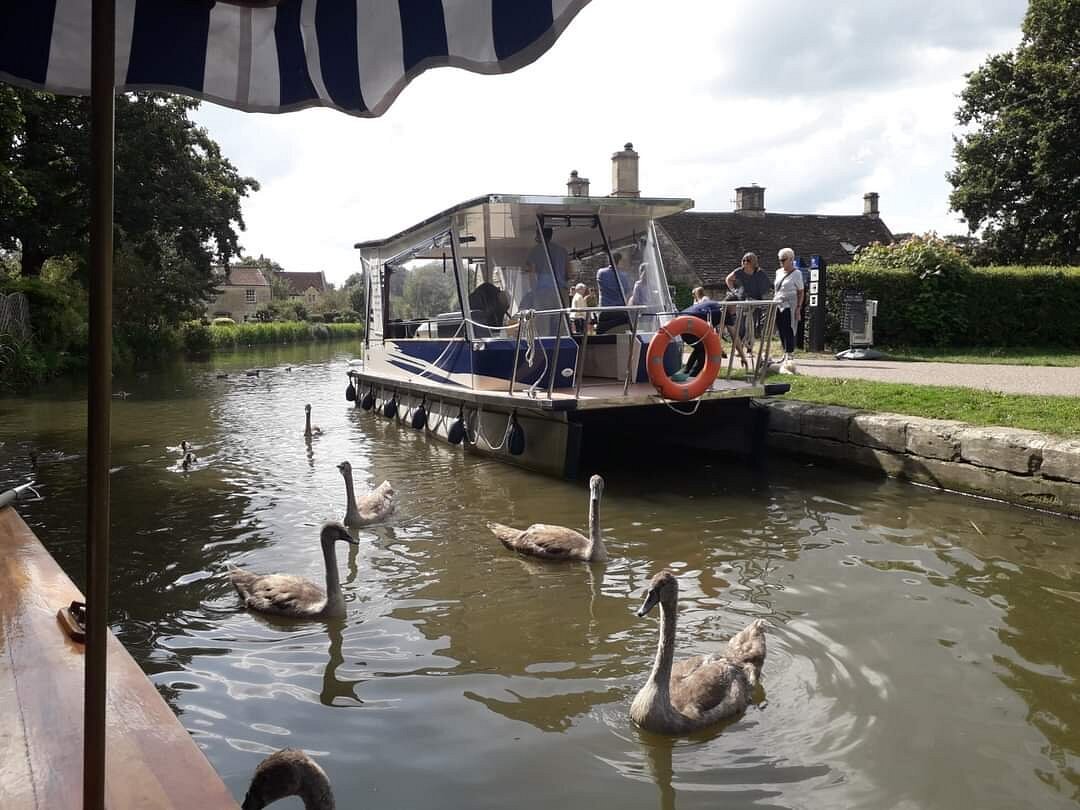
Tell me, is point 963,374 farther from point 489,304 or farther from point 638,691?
point 638,691

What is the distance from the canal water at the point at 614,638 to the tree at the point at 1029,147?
2833 cm

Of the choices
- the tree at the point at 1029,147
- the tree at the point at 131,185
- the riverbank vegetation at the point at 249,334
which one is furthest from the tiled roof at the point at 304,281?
the tree at the point at 1029,147

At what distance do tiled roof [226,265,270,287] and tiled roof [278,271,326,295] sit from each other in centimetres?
2232

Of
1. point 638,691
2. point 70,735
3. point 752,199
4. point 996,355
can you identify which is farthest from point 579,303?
point 752,199

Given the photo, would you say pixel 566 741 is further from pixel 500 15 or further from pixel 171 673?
pixel 500 15

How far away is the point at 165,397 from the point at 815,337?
1684 cm

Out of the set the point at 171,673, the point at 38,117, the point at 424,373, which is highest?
the point at 38,117

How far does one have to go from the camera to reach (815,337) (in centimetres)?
2005

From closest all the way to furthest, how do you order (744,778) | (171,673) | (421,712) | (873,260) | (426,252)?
(744,778), (421,712), (171,673), (426,252), (873,260)

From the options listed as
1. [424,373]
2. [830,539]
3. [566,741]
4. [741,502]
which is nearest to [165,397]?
[424,373]

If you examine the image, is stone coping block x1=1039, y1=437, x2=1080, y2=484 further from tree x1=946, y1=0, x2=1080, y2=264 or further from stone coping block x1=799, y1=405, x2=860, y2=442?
tree x1=946, y1=0, x2=1080, y2=264

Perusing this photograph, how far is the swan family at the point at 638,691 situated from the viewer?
3.00 meters

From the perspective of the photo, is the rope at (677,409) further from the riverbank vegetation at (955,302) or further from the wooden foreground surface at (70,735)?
the riverbank vegetation at (955,302)

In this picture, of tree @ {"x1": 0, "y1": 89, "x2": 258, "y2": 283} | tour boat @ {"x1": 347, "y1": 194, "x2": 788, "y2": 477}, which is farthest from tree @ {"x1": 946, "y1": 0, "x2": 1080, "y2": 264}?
tree @ {"x1": 0, "y1": 89, "x2": 258, "y2": 283}
